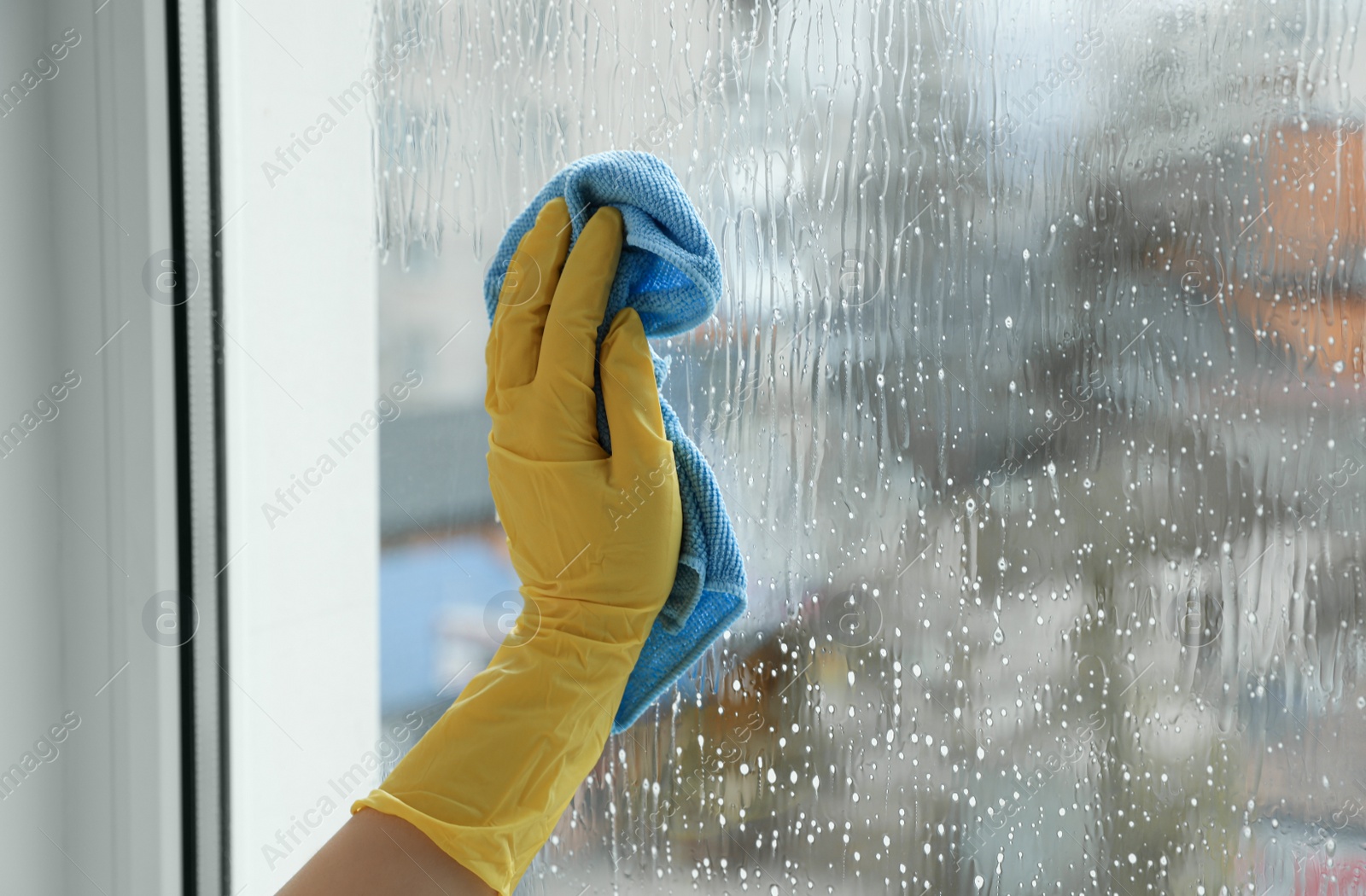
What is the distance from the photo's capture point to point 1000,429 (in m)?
0.58

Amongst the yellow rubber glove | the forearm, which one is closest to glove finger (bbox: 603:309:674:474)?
the yellow rubber glove

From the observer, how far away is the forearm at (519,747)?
513 millimetres

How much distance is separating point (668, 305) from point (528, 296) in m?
0.09

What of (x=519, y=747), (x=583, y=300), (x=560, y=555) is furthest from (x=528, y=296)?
(x=519, y=747)

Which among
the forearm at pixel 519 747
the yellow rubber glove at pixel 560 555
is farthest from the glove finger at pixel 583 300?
the forearm at pixel 519 747

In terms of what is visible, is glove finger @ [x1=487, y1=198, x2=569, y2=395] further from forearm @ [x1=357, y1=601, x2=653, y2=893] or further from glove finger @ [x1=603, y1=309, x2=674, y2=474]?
forearm @ [x1=357, y1=601, x2=653, y2=893]

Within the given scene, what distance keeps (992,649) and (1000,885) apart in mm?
172

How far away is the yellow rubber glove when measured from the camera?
1.69 ft

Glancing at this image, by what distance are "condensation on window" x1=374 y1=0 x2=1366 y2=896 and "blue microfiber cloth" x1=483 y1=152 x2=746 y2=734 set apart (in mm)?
108

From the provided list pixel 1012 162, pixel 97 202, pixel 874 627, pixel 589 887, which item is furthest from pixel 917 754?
pixel 97 202

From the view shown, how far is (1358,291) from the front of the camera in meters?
0.49

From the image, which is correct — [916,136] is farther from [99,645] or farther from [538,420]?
[99,645]

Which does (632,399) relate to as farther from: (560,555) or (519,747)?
(519,747)

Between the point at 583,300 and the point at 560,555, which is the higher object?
the point at 583,300
